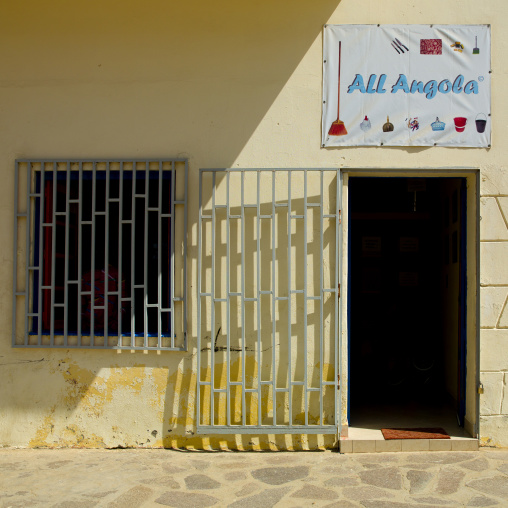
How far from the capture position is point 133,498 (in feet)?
14.5

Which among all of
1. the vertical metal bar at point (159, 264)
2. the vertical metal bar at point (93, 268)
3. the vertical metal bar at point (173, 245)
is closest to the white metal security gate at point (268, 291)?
the vertical metal bar at point (173, 245)

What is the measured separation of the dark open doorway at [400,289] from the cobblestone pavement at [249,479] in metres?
2.31

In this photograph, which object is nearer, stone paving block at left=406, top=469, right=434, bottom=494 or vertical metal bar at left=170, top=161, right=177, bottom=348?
stone paving block at left=406, top=469, right=434, bottom=494

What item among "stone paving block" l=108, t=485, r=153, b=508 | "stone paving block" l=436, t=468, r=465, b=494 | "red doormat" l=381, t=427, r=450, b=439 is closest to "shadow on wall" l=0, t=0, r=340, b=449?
"red doormat" l=381, t=427, r=450, b=439

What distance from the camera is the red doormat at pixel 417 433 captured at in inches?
216

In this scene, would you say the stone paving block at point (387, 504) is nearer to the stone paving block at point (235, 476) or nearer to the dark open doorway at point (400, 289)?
the stone paving block at point (235, 476)

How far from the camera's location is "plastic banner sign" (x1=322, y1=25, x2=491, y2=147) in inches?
216

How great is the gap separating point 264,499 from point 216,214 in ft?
8.08

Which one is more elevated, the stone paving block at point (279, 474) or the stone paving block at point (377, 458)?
the stone paving block at point (377, 458)

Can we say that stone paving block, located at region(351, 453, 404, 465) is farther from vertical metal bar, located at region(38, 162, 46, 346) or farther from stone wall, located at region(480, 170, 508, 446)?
vertical metal bar, located at region(38, 162, 46, 346)

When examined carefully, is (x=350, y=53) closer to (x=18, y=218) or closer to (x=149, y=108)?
(x=149, y=108)

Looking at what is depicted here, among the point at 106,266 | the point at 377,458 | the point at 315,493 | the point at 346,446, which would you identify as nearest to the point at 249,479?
the point at 315,493

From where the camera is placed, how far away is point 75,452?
18.1ft

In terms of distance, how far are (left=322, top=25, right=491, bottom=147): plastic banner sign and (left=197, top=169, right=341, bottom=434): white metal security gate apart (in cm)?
56
